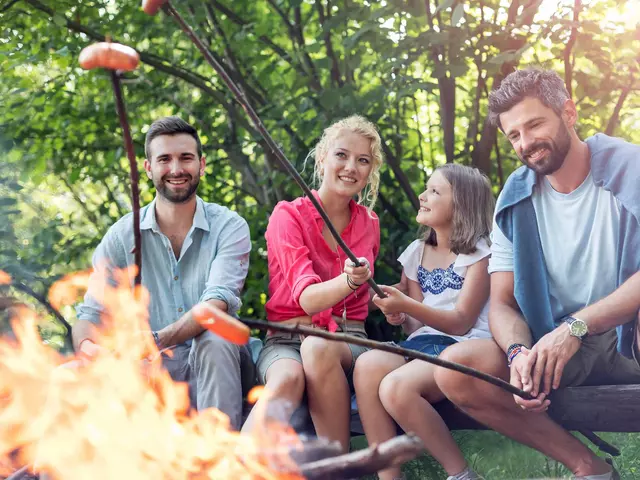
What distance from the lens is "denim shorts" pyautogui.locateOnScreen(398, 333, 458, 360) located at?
3.24 metres

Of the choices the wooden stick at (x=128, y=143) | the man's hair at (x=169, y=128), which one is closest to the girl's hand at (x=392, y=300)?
the man's hair at (x=169, y=128)

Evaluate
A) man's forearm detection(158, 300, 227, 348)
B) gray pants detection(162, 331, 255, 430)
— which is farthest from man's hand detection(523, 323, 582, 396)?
man's forearm detection(158, 300, 227, 348)

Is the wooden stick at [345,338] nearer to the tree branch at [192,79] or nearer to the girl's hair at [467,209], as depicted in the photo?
the girl's hair at [467,209]

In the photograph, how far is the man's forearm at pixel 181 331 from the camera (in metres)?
3.03

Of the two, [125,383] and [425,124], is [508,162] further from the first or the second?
[125,383]

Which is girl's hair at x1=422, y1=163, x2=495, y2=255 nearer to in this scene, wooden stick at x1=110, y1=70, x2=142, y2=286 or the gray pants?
the gray pants

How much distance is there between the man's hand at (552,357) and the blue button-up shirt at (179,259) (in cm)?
121

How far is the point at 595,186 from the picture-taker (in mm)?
2971

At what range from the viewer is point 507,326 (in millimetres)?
2932

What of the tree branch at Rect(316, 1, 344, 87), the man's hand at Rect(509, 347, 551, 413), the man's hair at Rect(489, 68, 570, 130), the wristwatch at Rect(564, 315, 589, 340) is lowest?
the man's hand at Rect(509, 347, 551, 413)

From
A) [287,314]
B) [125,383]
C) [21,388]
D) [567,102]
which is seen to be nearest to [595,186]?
[567,102]

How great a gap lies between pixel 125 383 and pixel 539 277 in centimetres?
152

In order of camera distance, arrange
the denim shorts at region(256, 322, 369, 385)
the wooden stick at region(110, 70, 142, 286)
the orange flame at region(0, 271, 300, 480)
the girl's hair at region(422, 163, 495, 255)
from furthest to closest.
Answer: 1. the girl's hair at region(422, 163, 495, 255)
2. the denim shorts at region(256, 322, 369, 385)
3. the orange flame at region(0, 271, 300, 480)
4. the wooden stick at region(110, 70, 142, 286)

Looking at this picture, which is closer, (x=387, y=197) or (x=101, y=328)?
(x=101, y=328)
